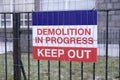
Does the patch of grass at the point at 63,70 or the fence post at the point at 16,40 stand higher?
the fence post at the point at 16,40

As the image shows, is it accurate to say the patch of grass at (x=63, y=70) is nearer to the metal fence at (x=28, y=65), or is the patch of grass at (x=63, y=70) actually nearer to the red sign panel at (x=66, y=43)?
the metal fence at (x=28, y=65)

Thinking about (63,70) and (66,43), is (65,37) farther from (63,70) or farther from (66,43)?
(63,70)

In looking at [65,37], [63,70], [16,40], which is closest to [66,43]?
[65,37]

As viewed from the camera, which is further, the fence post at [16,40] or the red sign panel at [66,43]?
the fence post at [16,40]

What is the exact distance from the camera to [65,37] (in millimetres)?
4879

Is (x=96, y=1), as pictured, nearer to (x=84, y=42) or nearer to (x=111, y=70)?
(x=111, y=70)

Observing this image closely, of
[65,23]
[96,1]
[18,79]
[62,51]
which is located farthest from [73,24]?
[96,1]

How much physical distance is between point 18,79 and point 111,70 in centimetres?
256

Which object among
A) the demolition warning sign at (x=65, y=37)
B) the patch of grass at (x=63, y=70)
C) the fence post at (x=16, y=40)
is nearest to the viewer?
the demolition warning sign at (x=65, y=37)

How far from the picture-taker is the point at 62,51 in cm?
495

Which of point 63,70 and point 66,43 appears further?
point 63,70

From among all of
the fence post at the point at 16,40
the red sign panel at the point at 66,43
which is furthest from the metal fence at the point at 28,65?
the red sign panel at the point at 66,43

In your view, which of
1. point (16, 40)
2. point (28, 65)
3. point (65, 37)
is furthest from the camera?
point (28, 65)

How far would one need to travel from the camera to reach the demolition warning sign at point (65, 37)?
4.77m
